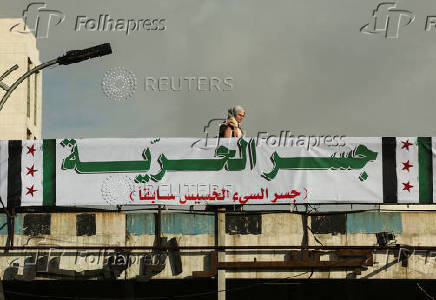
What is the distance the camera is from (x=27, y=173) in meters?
21.5

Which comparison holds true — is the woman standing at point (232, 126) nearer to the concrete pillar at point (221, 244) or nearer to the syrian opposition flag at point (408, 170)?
the concrete pillar at point (221, 244)

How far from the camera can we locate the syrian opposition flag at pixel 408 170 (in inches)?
836

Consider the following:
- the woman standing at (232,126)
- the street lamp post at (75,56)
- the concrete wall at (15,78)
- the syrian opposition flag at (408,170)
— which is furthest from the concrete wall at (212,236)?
the concrete wall at (15,78)

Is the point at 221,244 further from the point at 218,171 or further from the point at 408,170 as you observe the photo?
the point at 408,170

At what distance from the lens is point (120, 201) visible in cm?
2120

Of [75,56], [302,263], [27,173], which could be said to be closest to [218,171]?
[302,263]

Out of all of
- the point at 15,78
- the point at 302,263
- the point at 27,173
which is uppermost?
the point at 15,78

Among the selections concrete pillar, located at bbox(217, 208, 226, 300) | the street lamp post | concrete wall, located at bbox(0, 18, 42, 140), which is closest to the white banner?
A: concrete pillar, located at bbox(217, 208, 226, 300)

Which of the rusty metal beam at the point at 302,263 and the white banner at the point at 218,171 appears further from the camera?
the white banner at the point at 218,171

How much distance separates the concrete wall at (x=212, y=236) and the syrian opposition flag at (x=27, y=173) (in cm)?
51

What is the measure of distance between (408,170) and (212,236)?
4917 millimetres

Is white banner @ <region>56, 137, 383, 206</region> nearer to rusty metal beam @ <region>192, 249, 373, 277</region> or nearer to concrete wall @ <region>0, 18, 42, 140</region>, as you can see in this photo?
rusty metal beam @ <region>192, 249, 373, 277</region>

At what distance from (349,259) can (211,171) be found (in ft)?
12.5
